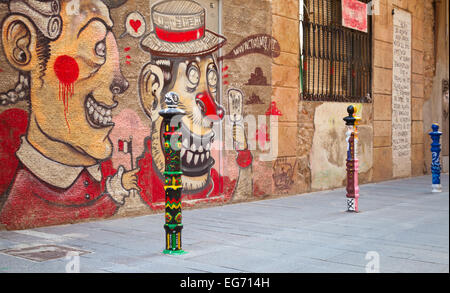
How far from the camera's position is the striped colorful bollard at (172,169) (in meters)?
4.95

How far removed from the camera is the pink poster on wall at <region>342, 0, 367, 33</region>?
38.6ft

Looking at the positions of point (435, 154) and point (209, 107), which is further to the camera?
point (435, 154)

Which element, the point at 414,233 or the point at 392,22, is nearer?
the point at 414,233

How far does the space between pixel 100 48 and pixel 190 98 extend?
1777mm

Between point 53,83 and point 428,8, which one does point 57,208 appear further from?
point 428,8

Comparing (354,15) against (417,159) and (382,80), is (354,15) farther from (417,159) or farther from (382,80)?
(417,159)

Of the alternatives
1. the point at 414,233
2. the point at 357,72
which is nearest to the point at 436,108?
the point at 357,72

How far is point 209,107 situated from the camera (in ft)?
28.8

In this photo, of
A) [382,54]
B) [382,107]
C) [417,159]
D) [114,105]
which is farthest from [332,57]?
[114,105]

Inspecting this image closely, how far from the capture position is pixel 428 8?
50.7 ft

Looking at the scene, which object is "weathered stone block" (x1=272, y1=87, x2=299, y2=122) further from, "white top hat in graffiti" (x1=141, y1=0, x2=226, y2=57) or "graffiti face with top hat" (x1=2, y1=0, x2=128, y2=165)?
"graffiti face with top hat" (x1=2, y1=0, x2=128, y2=165)

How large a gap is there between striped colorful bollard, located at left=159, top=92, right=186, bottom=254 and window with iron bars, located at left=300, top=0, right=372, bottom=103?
236 inches
